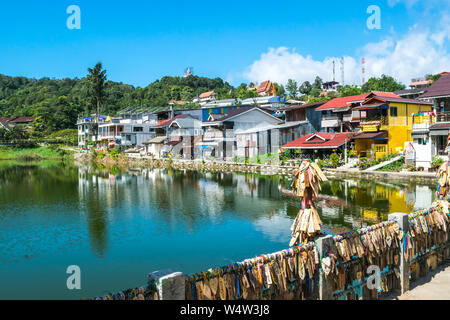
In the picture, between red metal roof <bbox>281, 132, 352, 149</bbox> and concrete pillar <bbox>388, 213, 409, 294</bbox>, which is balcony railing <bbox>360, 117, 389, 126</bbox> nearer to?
red metal roof <bbox>281, 132, 352, 149</bbox>

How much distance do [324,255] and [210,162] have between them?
42386 millimetres

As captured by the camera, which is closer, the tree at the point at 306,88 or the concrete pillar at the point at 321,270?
the concrete pillar at the point at 321,270

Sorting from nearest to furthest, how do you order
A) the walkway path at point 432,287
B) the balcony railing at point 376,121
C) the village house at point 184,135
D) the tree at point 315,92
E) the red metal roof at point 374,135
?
the walkway path at point 432,287 < the red metal roof at point 374,135 < the balcony railing at point 376,121 < the village house at point 184,135 < the tree at point 315,92

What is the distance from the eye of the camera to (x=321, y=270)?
6.89m

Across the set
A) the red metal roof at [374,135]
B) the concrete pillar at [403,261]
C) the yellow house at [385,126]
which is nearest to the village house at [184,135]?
the yellow house at [385,126]

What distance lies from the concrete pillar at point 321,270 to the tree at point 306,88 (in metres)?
97.8

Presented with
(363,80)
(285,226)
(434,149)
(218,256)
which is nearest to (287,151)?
(434,149)

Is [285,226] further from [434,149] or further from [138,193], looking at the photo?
[434,149]

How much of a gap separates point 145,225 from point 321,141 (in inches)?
1094

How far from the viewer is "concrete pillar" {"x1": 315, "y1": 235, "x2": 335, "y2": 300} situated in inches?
269

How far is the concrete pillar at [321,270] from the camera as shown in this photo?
682 centimetres

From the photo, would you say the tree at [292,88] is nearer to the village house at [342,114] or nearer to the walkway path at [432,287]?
the village house at [342,114]

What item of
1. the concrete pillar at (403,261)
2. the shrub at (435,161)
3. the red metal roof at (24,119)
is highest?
the red metal roof at (24,119)

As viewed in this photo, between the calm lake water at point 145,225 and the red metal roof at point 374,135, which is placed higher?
the red metal roof at point 374,135
